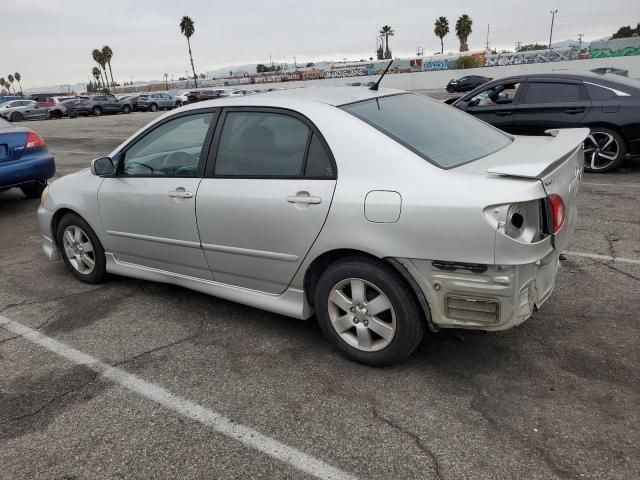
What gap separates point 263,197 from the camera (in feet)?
10.7

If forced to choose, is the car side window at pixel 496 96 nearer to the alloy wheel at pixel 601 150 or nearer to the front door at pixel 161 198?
the alloy wheel at pixel 601 150

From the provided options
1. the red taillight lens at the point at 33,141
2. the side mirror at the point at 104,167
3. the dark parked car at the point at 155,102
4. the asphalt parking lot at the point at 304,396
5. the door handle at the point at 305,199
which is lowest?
the dark parked car at the point at 155,102

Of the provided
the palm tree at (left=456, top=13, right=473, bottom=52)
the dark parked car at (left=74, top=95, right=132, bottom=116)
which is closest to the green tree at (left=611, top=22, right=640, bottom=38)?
the palm tree at (left=456, top=13, right=473, bottom=52)

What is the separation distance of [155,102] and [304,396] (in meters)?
41.9

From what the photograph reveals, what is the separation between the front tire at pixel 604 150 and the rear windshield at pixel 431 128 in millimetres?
4811

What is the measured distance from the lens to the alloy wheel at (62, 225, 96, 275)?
15.1 ft

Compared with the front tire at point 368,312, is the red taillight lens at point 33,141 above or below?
above

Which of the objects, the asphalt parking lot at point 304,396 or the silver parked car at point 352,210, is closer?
the asphalt parking lot at point 304,396

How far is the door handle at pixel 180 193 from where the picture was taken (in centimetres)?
364

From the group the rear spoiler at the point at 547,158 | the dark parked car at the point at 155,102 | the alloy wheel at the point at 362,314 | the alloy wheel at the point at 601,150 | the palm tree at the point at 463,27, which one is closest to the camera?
the rear spoiler at the point at 547,158

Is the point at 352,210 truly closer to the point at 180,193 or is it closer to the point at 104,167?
the point at 180,193

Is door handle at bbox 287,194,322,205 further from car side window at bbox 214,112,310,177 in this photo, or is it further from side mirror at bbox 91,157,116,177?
side mirror at bbox 91,157,116,177

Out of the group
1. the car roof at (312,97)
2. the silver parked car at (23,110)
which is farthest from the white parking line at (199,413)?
the silver parked car at (23,110)

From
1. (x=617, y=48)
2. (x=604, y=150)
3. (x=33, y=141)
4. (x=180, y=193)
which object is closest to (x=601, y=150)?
(x=604, y=150)
